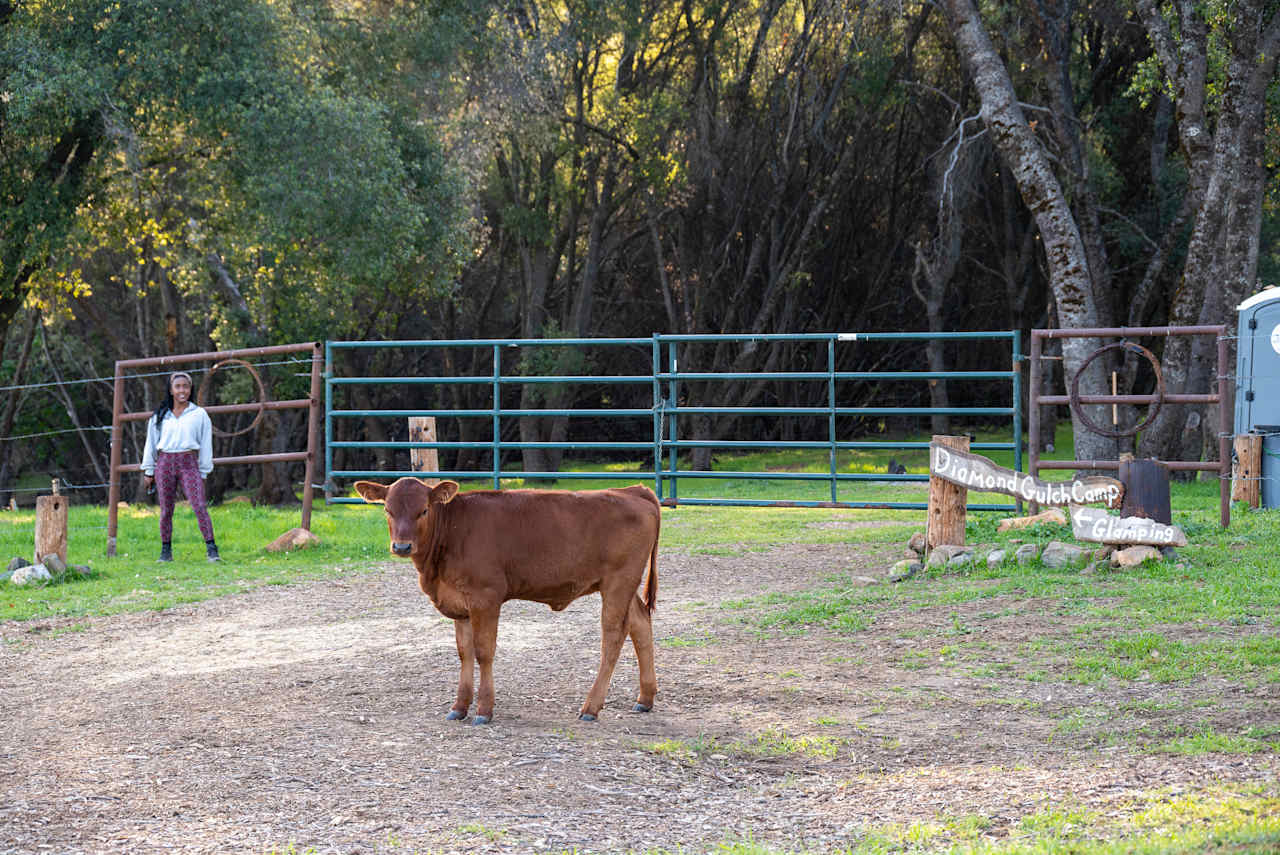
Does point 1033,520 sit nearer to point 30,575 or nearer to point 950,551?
point 950,551

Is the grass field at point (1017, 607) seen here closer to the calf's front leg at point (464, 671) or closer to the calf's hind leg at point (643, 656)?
the calf's hind leg at point (643, 656)

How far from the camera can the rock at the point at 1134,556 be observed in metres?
8.39

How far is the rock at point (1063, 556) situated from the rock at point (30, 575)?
7182 millimetres

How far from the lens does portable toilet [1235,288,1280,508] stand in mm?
11359

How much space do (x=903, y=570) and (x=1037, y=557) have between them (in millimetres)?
890

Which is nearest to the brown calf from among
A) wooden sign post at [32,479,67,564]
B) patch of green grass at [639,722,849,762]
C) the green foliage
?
patch of green grass at [639,722,849,762]

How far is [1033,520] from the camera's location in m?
9.84

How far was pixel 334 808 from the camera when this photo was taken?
4.44m

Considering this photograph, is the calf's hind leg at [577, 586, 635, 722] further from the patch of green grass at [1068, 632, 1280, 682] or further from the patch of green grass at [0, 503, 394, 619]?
the patch of green grass at [0, 503, 394, 619]

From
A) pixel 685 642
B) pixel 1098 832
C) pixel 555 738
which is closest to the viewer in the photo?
pixel 1098 832

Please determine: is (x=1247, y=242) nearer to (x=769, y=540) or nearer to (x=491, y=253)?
(x=769, y=540)

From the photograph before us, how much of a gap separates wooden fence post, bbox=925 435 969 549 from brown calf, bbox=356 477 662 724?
3926mm

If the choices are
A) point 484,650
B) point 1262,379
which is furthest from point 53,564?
point 1262,379

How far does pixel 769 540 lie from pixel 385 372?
15.7m
